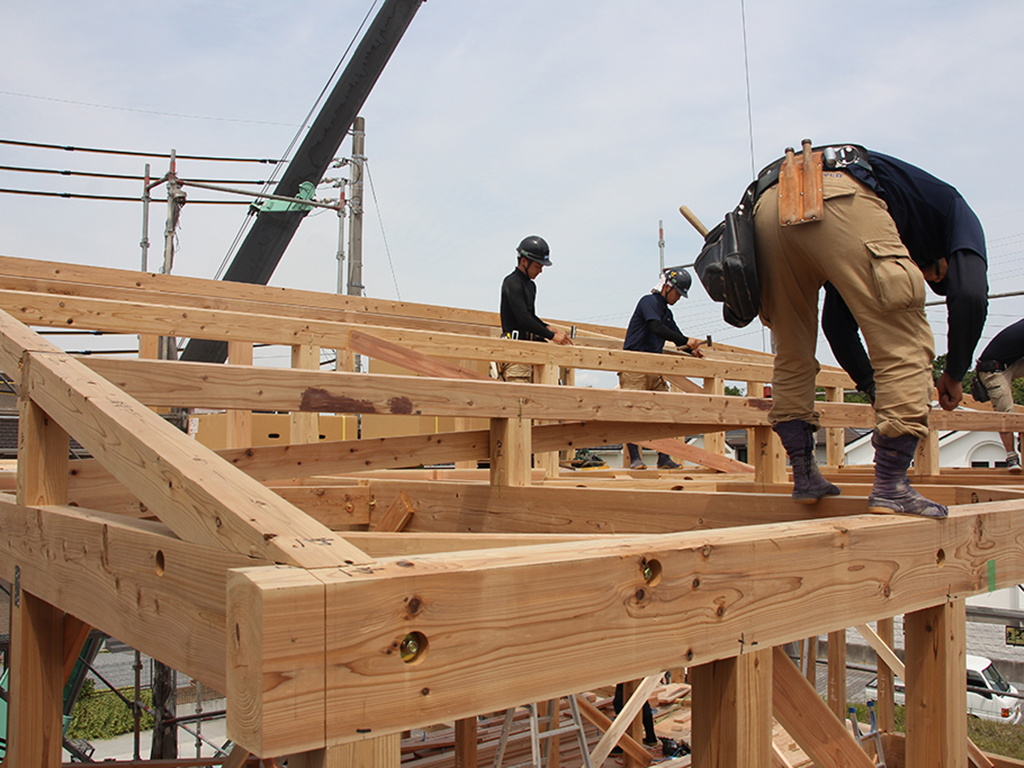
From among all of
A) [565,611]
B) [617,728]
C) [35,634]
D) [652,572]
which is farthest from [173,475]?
[617,728]

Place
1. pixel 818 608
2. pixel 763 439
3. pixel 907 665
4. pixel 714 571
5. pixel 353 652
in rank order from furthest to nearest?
pixel 763 439 → pixel 907 665 → pixel 818 608 → pixel 714 571 → pixel 353 652

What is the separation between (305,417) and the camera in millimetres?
5469

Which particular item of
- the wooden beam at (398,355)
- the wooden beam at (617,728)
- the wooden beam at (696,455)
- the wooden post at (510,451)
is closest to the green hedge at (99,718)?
the wooden beam at (398,355)

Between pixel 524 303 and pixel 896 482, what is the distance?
601cm

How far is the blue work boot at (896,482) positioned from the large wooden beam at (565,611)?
0.59 feet

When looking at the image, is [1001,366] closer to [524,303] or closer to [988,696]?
[524,303]

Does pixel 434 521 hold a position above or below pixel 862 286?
below

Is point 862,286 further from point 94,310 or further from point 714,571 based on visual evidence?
point 94,310

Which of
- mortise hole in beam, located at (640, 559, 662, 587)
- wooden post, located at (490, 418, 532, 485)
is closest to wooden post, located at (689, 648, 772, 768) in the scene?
mortise hole in beam, located at (640, 559, 662, 587)

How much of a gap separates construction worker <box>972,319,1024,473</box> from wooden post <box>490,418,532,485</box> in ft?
15.5

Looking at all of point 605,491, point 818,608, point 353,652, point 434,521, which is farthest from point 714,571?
point 434,521

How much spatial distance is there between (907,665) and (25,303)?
5.16 metres

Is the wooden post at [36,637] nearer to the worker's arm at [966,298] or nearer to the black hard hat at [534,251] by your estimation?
the worker's arm at [966,298]

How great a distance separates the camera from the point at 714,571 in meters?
1.79
